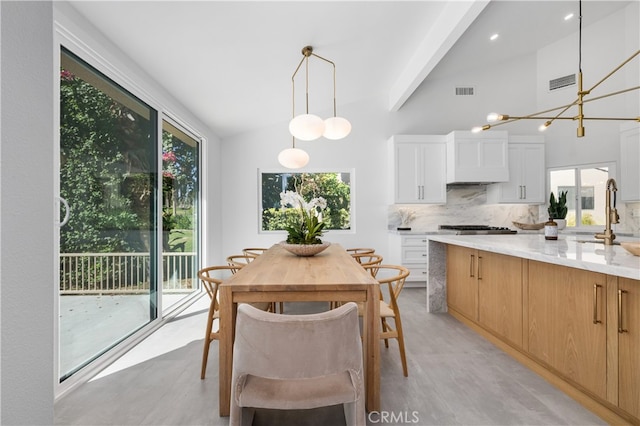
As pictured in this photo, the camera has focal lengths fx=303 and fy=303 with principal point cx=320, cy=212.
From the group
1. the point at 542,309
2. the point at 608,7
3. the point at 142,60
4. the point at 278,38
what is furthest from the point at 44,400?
the point at 608,7

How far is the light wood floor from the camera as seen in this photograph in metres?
1.69

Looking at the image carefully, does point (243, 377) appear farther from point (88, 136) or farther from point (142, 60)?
point (142, 60)

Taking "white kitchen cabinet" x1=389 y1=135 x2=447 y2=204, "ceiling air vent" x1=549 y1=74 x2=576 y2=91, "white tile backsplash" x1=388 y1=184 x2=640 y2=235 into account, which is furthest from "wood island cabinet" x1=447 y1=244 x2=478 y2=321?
"ceiling air vent" x1=549 y1=74 x2=576 y2=91

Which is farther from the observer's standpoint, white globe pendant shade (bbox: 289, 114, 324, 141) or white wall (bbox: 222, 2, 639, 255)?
white wall (bbox: 222, 2, 639, 255)

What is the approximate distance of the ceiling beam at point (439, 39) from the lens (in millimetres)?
2650

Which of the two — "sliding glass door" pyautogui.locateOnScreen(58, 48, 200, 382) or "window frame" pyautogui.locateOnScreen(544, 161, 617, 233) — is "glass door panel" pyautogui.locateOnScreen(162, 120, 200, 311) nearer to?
"sliding glass door" pyautogui.locateOnScreen(58, 48, 200, 382)

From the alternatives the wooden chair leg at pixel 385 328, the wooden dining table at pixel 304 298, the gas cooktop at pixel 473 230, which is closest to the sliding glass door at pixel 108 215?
the wooden dining table at pixel 304 298

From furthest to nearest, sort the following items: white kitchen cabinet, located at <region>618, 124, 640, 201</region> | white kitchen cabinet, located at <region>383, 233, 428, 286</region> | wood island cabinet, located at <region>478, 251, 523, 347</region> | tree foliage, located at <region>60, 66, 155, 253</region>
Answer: white kitchen cabinet, located at <region>383, 233, 428, 286</region> → white kitchen cabinet, located at <region>618, 124, 640, 201</region> → wood island cabinet, located at <region>478, 251, 523, 347</region> → tree foliage, located at <region>60, 66, 155, 253</region>

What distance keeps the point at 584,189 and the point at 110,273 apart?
6396 mm

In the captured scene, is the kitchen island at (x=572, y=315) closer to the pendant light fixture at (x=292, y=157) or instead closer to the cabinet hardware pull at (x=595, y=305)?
the cabinet hardware pull at (x=595, y=305)

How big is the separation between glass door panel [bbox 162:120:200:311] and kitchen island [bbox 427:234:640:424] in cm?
306

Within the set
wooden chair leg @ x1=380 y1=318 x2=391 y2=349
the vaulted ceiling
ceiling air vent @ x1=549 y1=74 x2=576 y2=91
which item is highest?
ceiling air vent @ x1=549 y1=74 x2=576 y2=91

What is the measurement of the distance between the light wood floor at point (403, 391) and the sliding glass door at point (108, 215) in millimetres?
348

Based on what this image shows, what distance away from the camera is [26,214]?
2.43 ft
